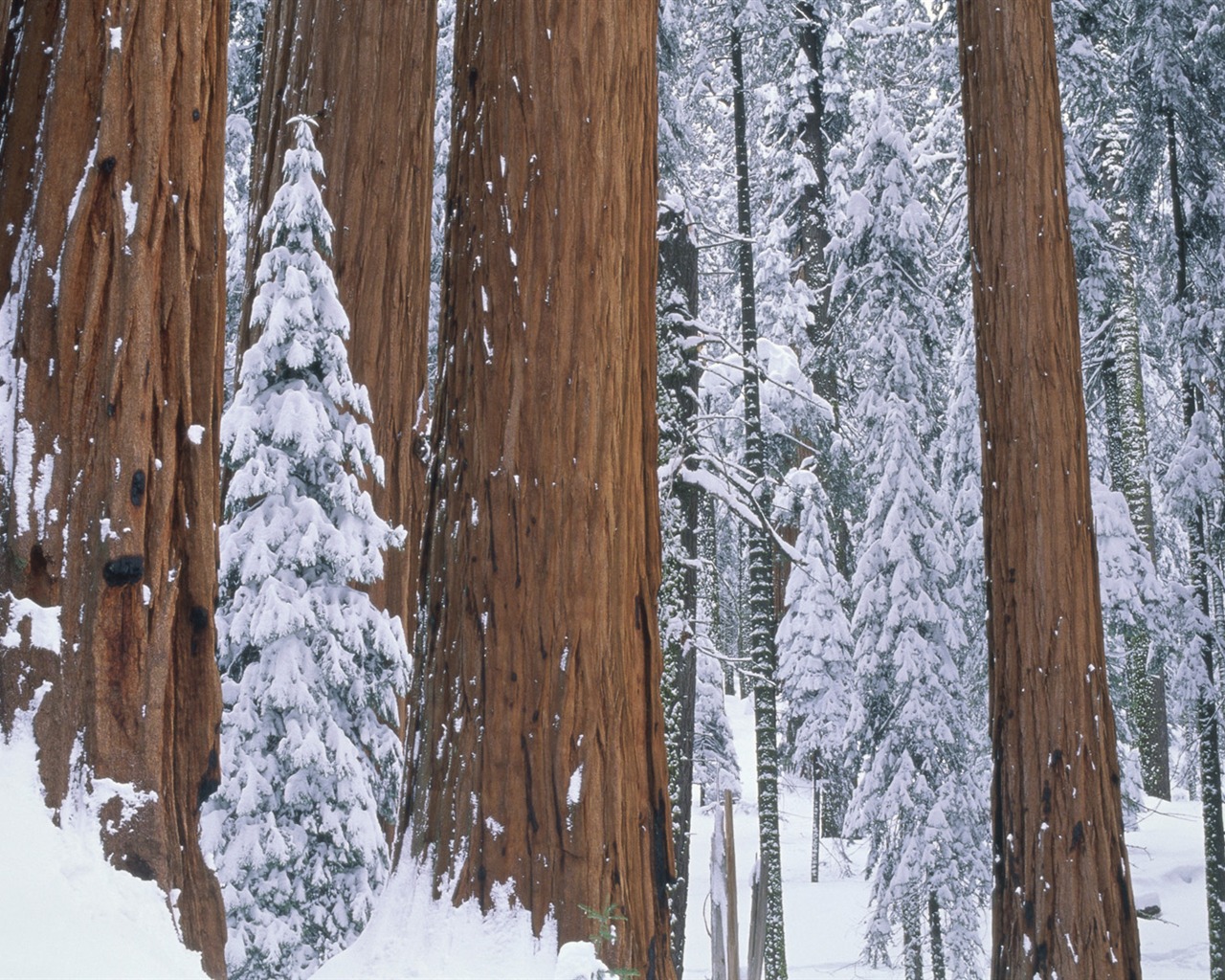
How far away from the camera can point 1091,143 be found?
591 inches

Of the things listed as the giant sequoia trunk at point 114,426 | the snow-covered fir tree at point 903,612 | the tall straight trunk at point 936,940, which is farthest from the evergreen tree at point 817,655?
the giant sequoia trunk at point 114,426

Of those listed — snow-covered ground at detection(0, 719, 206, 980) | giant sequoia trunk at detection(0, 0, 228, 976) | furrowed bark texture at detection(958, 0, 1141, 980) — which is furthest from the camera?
furrowed bark texture at detection(958, 0, 1141, 980)

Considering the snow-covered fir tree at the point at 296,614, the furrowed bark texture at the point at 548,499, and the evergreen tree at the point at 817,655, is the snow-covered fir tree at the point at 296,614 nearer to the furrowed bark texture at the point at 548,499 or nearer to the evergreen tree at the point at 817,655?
the furrowed bark texture at the point at 548,499

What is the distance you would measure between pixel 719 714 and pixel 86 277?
17.5 m

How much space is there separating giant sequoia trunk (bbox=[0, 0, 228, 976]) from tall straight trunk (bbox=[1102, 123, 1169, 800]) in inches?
502

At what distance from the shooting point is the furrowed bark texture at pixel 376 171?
6.48 meters

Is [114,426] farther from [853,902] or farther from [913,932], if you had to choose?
[853,902]

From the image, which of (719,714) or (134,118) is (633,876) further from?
(719,714)

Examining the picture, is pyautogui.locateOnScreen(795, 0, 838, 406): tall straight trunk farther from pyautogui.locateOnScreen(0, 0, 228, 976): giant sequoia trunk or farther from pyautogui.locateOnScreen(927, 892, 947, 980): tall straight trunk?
pyautogui.locateOnScreen(0, 0, 228, 976): giant sequoia trunk

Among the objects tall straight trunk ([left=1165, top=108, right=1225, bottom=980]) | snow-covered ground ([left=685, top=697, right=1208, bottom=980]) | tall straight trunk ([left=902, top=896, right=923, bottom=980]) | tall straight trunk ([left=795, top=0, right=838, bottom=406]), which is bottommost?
snow-covered ground ([left=685, top=697, right=1208, bottom=980])

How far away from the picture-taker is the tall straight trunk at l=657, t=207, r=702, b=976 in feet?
32.3

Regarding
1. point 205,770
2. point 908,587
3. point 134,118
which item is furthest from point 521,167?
point 908,587

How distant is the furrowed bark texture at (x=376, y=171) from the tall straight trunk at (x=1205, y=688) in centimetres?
955

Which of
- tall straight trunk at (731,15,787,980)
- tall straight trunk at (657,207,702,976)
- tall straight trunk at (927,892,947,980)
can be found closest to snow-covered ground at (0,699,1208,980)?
tall straight trunk at (657,207,702,976)
